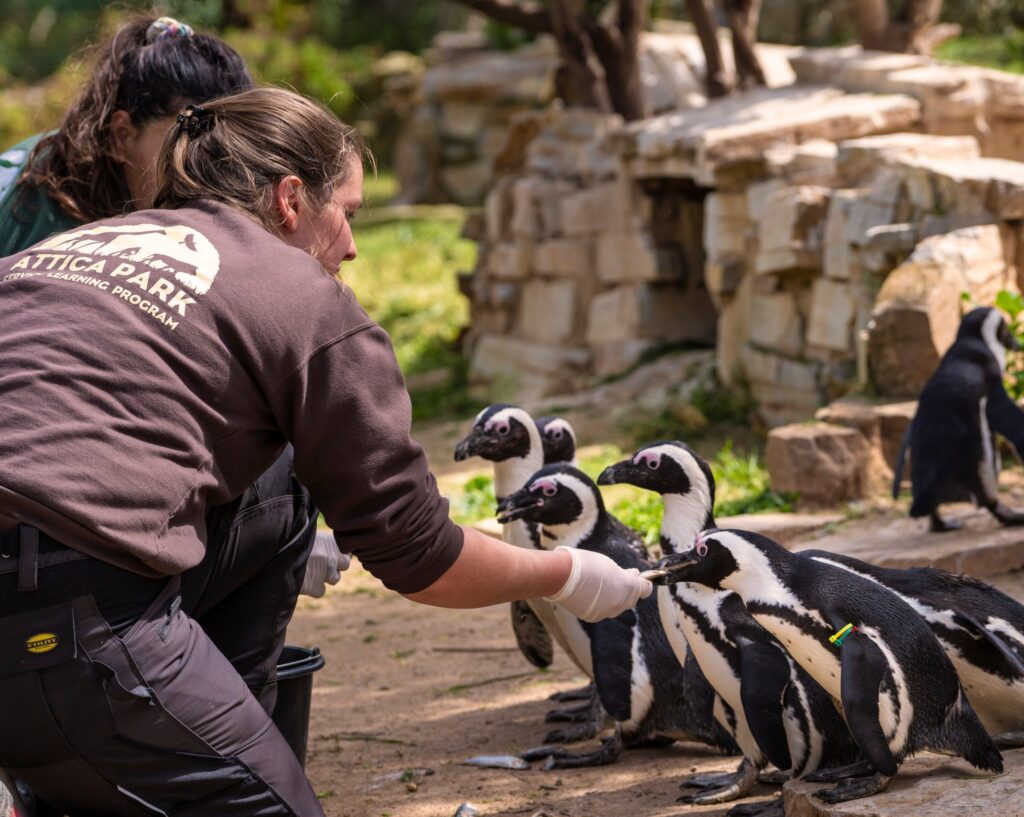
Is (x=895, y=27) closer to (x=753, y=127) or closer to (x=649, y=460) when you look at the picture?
(x=753, y=127)

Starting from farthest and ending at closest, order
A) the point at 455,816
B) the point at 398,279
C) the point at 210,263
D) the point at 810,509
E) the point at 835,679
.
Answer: the point at 398,279 → the point at 810,509 → the point at 455,816 → the point at 835,679 → the point at 210,263

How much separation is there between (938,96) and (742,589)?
22.2 feet

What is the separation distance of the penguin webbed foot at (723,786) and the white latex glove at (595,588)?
75 centimetres

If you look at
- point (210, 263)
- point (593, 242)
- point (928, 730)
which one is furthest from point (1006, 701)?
point (593, 242)

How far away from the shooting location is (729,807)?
3.38 meters

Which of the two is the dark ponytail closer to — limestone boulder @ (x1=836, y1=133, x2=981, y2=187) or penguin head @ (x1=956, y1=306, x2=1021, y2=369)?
penguin head @ (x1=956, y1=306, x2=1021, y2=369)

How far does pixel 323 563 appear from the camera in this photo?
365 cm

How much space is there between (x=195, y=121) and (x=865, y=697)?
183 centimetres

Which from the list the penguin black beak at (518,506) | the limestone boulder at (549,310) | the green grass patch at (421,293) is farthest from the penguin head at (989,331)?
the green grass patch at (421,293)

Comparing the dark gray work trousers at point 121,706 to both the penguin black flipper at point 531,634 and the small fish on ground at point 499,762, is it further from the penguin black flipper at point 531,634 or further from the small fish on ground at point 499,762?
the penguin black flipper at point 531,634

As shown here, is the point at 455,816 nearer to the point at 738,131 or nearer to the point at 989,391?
the point at 989,391

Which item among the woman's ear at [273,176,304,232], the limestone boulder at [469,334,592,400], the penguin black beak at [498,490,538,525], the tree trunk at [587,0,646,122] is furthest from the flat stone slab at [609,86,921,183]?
the woman's ear at [273,176,304,232]

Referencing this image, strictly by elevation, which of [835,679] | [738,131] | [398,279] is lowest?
[398,279]

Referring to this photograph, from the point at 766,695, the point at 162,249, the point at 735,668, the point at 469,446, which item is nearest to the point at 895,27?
the point at 469,446
